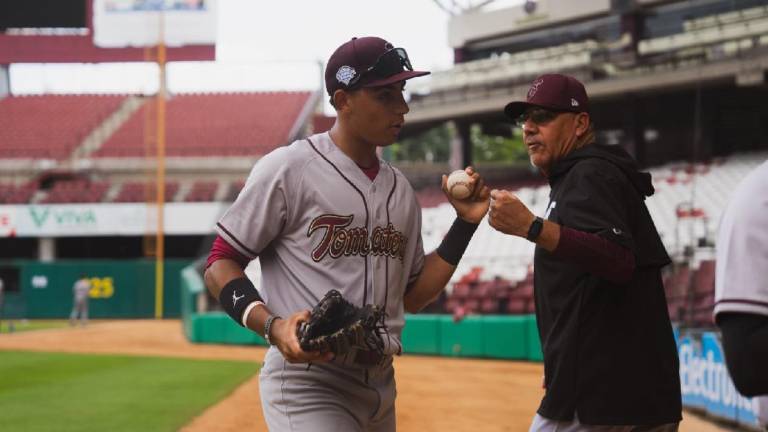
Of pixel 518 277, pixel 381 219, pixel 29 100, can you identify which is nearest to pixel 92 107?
pixel 29 100

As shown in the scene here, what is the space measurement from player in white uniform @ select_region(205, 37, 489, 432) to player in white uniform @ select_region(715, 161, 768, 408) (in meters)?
1.48

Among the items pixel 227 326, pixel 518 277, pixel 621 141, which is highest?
pixel 621 141

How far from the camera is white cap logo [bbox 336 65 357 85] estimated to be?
2.96 metres

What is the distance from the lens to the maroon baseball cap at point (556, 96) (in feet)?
9.86

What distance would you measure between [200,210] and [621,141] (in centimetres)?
1287

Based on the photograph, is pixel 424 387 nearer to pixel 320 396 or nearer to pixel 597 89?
pixel 320 396

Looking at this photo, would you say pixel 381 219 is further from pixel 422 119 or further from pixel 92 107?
pixel 92 107

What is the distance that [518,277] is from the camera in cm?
1764

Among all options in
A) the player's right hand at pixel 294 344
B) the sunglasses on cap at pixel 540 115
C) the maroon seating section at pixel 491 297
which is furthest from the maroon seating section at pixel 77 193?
the player's right hand at pixel 294 344

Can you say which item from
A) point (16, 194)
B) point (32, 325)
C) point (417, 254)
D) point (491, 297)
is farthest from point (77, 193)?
point (417, 254)

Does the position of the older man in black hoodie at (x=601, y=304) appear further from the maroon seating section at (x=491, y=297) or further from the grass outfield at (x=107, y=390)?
the maroon seating section at (x=491, y=297)

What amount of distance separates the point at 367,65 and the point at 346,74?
72mm

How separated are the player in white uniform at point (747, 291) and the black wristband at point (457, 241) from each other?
68.8 inches

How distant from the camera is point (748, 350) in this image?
61.4 inches
